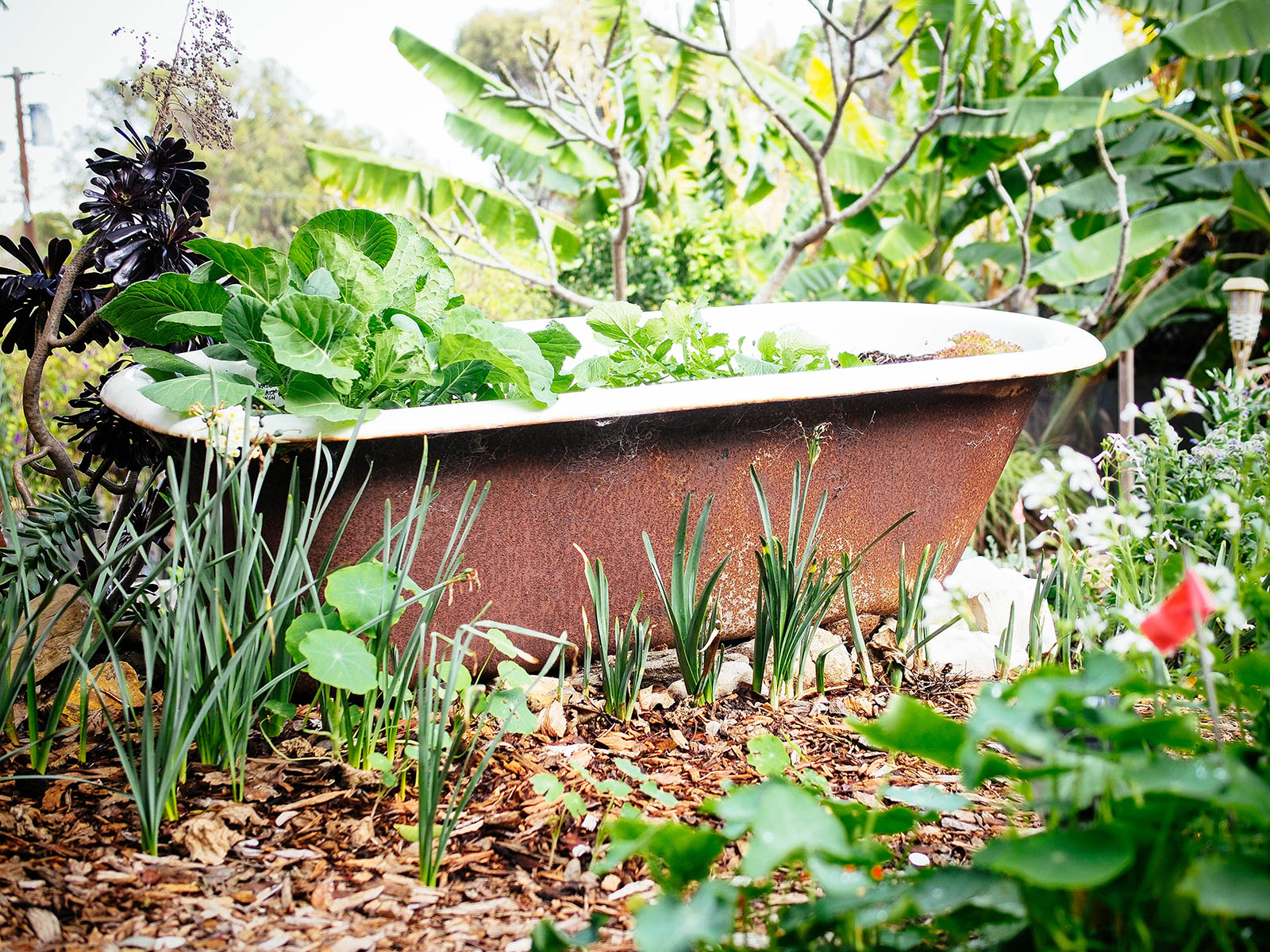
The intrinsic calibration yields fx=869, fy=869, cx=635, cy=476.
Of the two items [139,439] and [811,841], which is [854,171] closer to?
[139,439]

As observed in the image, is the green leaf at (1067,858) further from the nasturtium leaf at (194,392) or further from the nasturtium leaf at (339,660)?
the nasturtium leaf at (194,392)

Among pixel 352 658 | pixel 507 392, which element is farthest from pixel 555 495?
pixel 352 658

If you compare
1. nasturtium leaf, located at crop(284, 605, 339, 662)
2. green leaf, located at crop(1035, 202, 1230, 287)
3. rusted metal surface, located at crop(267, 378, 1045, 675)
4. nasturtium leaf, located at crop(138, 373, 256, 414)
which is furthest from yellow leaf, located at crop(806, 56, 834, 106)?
nasturtium leaf, located at crop(284, 605, 339, 662)

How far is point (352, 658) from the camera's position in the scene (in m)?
1.18

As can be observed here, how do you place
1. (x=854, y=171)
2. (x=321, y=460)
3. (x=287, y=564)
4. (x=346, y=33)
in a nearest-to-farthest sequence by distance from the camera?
1. (x=287, y=564)
2. (x=321, y=460)
3. (x=854, y=171)
4. (x=346, y=33)

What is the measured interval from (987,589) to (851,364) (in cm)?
59

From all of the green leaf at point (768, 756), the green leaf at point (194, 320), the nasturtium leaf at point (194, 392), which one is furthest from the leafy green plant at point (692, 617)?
the green leaf at point (194, 320)

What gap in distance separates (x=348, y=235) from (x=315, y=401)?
35 centimetres

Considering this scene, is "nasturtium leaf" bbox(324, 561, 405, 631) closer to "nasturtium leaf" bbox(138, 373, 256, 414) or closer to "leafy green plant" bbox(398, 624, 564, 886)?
"leafy green plant" bbox(398, 624, 564, 886)

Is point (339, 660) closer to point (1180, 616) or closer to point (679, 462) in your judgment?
point (679, 462)

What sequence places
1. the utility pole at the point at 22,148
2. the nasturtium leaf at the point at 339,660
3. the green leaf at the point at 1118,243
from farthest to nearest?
the green leaf at the point at 1118,243 → the utility pole at the point at 22,148 → the nasturtium leaf at the point at 339,660

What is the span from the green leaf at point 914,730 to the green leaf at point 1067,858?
148 mm

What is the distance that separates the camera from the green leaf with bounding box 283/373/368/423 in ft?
4.49

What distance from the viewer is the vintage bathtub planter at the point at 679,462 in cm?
150
